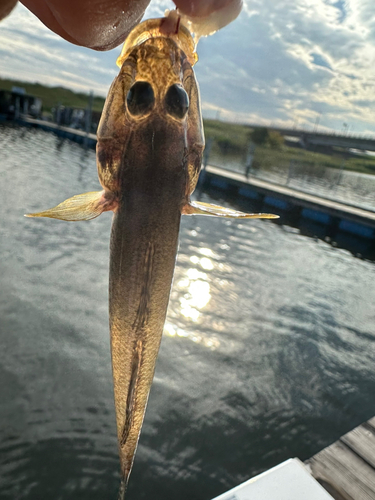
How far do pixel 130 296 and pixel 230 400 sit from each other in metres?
5.61

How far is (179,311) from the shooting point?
8164 mm

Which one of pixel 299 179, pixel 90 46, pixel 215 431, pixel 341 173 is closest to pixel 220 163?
pixel 299 179

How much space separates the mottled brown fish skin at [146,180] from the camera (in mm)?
878

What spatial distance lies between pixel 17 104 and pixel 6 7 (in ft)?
156

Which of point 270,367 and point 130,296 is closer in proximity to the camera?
point 130,296

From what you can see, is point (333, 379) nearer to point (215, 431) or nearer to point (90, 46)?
point (215, 431)

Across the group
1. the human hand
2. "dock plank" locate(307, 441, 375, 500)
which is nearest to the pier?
"dock plank" locate(307, 441, 375, 500)

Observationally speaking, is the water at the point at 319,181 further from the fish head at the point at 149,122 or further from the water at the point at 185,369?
the fish head at the point at 149,122

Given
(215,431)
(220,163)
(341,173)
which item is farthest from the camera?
(220,163)

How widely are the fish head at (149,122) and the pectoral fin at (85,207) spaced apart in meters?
0.03

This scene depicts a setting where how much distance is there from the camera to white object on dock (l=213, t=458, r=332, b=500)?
2.32m

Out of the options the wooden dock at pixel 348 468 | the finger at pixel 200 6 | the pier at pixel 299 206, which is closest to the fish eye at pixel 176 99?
the finger at pixel 200 6

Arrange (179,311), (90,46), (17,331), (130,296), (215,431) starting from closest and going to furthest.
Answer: (130,296)
(90,46)
(215,431)
(17,331)
(179,311)

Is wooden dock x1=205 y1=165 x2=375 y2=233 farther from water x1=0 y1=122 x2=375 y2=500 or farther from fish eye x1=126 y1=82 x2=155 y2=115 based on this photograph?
fish eye x1=126 y1=82 x2=155 y2=115
